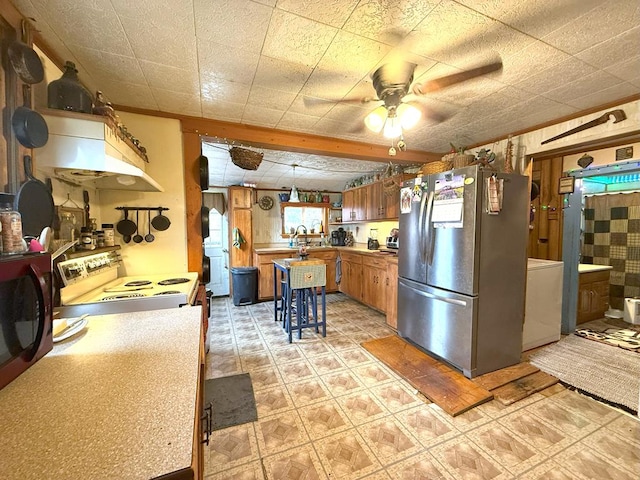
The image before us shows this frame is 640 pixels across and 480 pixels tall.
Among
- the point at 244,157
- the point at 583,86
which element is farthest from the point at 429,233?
the point at 244,157

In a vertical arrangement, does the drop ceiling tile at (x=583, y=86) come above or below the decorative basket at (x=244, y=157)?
above

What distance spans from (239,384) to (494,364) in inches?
88.2

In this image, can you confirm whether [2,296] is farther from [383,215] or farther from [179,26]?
[383,215]

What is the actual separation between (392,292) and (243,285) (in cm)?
252

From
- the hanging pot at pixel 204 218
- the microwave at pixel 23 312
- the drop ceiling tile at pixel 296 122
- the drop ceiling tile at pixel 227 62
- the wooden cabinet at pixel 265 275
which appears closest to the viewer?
the microwave at pixel 23 312

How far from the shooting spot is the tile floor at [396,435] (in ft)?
4.66

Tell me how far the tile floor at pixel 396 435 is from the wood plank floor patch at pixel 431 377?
6 centimetres

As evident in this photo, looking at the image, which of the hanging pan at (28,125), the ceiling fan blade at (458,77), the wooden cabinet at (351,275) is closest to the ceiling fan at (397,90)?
the ceiling fan blade at (458,77)

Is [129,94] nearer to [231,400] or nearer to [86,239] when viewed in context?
[86,239]

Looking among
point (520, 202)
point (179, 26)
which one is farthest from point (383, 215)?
point (179, 26)

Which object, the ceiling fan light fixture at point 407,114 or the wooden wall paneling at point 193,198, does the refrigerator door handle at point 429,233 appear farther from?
the wooden wall paneling at point 193,198

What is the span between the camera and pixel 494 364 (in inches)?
91.9

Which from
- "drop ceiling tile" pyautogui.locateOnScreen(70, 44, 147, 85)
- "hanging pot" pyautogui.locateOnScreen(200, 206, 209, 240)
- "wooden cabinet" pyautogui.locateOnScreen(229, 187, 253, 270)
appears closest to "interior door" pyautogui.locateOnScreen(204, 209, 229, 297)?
"wooden cabinet" pyautogui.locateOnScreen(229, 187, 253, 270)

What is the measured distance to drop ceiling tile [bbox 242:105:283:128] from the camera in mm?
2432
